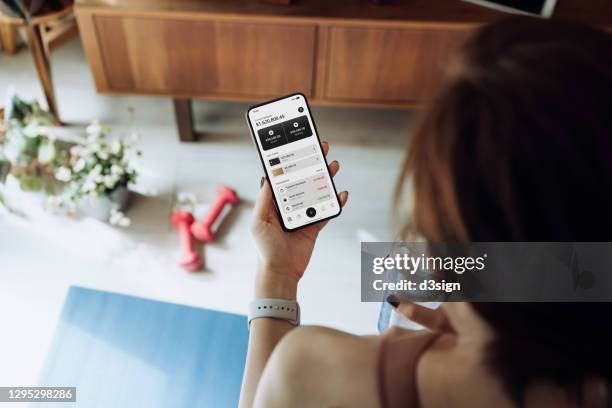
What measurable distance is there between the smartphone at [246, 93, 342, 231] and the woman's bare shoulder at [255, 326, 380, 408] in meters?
0.42

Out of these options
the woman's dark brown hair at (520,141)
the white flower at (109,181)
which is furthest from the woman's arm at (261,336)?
the white flower at (109,181)

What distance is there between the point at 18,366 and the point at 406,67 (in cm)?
136

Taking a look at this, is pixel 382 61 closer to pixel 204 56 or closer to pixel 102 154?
pixel 204 56

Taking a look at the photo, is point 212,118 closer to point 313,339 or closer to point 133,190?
point 133,190

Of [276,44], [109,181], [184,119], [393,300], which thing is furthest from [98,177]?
[393,300]

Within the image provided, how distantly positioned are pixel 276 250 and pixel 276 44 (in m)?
0.84

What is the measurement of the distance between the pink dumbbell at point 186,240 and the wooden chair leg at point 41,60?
573 millimetres

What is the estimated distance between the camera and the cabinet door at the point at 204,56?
1.57 metres

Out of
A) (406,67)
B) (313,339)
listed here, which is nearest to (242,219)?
(406,67)

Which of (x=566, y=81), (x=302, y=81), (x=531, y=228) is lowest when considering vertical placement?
(x=302, y=81)

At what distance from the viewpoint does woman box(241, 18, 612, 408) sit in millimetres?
451

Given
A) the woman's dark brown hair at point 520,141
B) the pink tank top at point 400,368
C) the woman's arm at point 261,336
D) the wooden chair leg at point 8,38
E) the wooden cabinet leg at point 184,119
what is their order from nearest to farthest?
the woman's dark brown hair at point 520,141, the pink tank top at point 400,368, the woman's arm at point 261,336, the wooden cabinet leg at point 184,119, the wooden chair leg at point 8,38

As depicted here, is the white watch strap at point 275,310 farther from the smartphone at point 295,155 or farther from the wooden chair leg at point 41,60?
the wooden chair leg at point 41,60

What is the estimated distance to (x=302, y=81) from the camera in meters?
1.71
